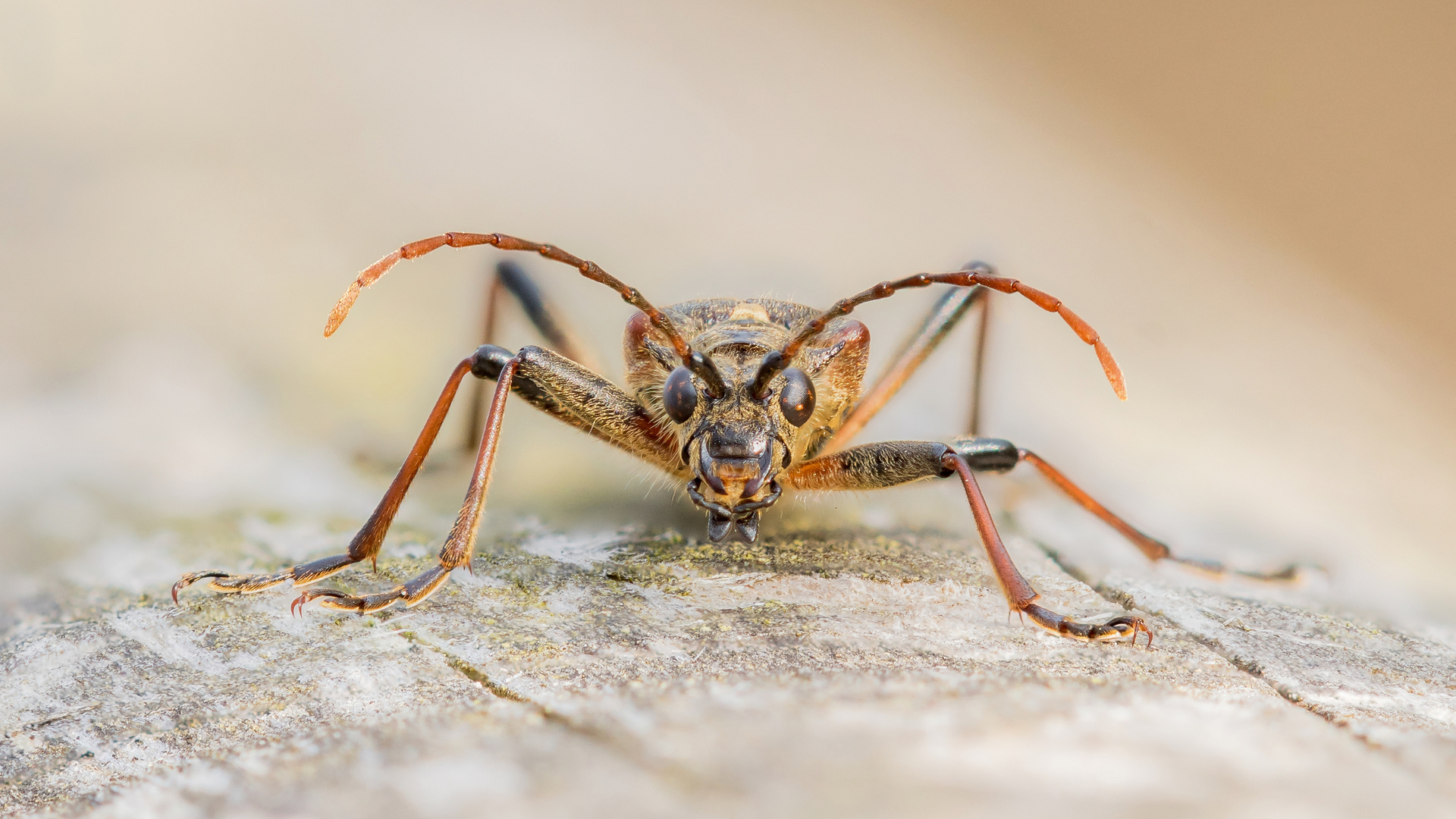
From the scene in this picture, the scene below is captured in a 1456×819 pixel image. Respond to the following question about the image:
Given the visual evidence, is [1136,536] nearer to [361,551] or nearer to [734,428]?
[734,428]

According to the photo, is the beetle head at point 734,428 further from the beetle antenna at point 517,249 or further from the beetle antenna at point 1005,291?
the beetle antenna at point 1005,291

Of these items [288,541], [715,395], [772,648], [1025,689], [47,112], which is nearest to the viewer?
[1025,689]

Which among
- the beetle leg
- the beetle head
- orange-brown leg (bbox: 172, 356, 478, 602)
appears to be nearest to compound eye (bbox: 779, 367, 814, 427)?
the beetle head

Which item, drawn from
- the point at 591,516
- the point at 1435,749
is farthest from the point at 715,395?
the point at 1435,749

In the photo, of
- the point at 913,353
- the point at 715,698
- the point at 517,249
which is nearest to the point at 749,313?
the point at 913,353

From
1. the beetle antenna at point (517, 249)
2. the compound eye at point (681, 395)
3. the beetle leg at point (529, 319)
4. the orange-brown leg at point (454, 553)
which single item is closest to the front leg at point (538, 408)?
the orange-brown leg at point (454, 553)

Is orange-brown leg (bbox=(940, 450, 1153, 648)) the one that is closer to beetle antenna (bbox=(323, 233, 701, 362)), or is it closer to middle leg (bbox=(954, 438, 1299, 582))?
middle leg (bbox=(954, 438, 1299, 582))

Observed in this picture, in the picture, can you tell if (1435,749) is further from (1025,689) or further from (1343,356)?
(1343,356)
